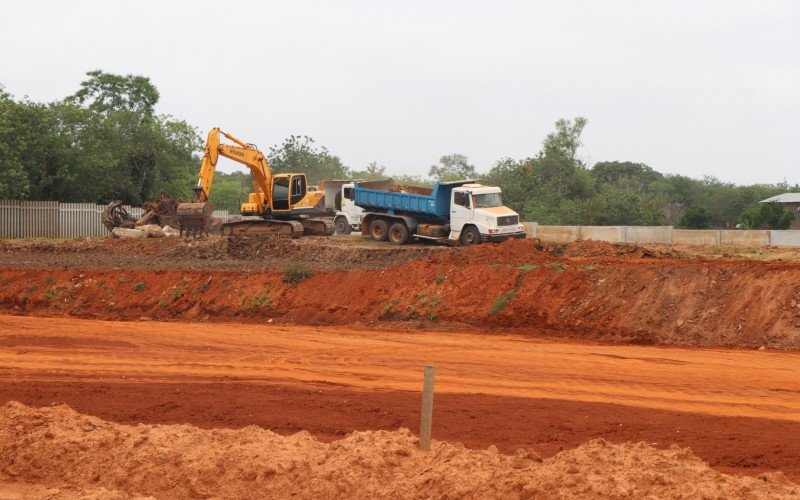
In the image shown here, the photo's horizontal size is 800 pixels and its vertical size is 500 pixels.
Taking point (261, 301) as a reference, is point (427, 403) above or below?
above

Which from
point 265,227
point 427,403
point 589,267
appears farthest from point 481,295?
point 265,227

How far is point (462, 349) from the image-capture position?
61.9ft

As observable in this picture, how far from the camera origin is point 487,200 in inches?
1419

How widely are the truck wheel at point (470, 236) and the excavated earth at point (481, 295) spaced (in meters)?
5.99

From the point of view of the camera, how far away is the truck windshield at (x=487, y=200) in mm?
35781

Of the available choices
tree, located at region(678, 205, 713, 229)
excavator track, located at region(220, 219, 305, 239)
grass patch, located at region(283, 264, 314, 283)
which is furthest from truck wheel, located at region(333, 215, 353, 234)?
tree, located at region(678, 205, 713, 229)

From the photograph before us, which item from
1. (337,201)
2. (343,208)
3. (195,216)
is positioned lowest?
(195,216)

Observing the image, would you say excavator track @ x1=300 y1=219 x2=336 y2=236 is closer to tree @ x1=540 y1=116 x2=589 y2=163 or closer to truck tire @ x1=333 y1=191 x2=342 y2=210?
truck tire @ x1=333 y1=191 x2=342 y2=210

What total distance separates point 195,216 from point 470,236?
37.5 ft

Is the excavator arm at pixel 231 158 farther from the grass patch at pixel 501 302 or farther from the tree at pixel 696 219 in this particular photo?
the tree at pixel 696 219

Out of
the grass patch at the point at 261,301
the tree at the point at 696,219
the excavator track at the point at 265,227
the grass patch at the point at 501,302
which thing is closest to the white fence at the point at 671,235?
the tree at the point at 696,219

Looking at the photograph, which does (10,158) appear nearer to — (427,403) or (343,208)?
(343,208)

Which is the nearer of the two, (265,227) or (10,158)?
(265,227)

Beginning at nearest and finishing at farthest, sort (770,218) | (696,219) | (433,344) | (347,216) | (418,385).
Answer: (418,385) → (433,344) → (347,216) → (770,218) → (696,219)
